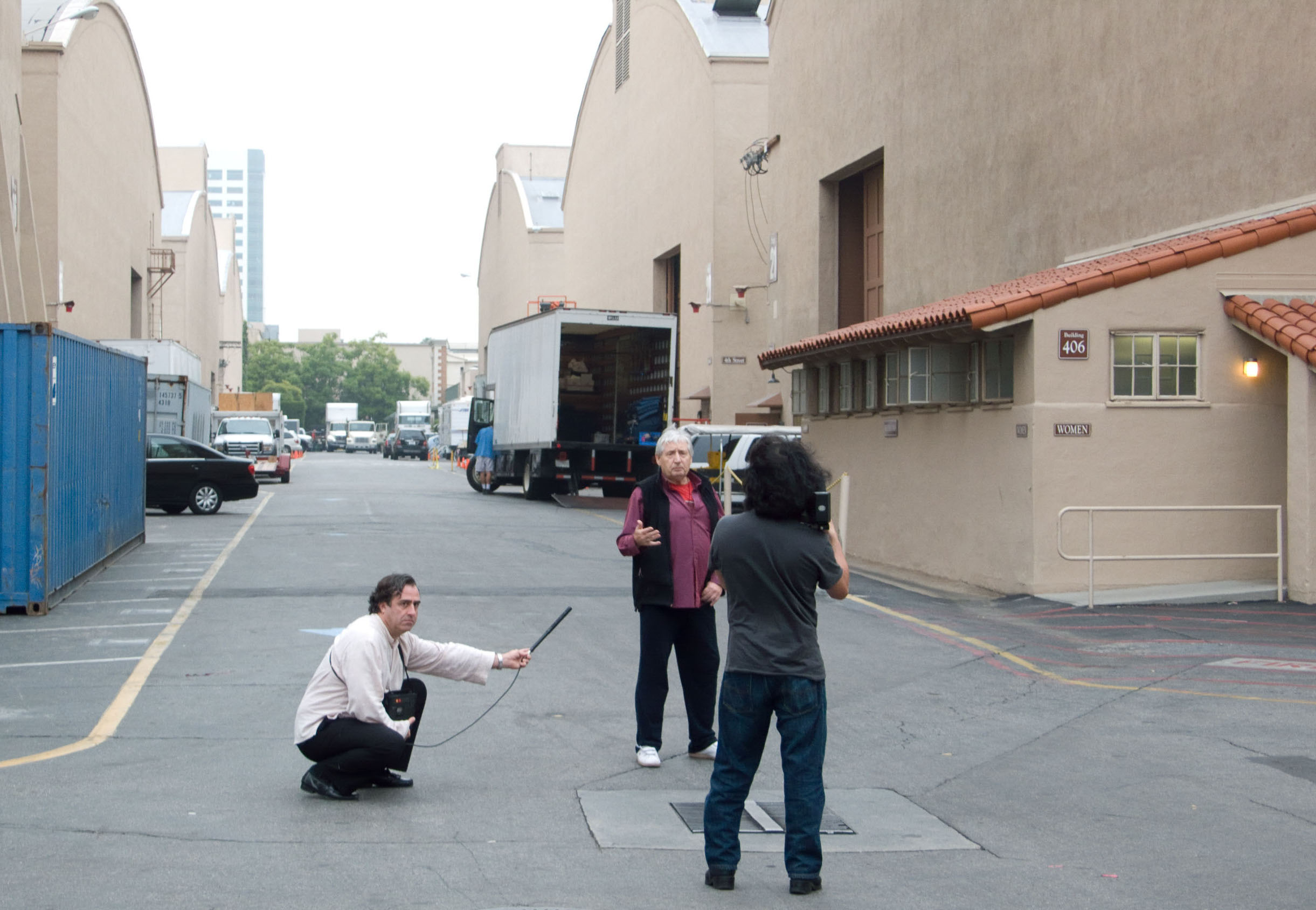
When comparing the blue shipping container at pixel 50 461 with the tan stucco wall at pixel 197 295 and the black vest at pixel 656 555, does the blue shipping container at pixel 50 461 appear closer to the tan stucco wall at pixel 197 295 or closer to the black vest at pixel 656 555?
the black vest at pixel 656 555

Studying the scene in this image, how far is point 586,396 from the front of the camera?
111 feet

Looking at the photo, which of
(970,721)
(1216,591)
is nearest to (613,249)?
(1216,591)

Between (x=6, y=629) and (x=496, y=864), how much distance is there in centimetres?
835

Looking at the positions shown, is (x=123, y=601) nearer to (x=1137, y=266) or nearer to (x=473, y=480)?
(x=1137, y=266)

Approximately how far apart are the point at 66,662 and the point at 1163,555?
10786mm

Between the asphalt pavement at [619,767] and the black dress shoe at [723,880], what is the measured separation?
1.2 inches

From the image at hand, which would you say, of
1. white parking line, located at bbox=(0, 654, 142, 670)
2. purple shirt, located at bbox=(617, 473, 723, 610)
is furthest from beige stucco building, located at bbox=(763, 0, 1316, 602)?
white parking line, located at bbox=(0, 654, 142, 670)

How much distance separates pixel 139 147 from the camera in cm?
A: 5625

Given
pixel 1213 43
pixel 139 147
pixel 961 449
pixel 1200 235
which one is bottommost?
pixel 961 449

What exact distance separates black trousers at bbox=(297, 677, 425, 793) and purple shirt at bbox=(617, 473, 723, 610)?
1.64 metres

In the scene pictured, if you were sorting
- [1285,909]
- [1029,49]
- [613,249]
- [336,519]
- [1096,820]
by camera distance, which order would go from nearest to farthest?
1. [1285,909]
2. [1096,820]
3. [1029,49]
4. [336,519]
5. [613,249]

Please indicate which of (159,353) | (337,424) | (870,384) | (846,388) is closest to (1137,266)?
(870,384)

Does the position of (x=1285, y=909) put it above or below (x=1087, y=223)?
below

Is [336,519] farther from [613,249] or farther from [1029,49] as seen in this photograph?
[613,249]
